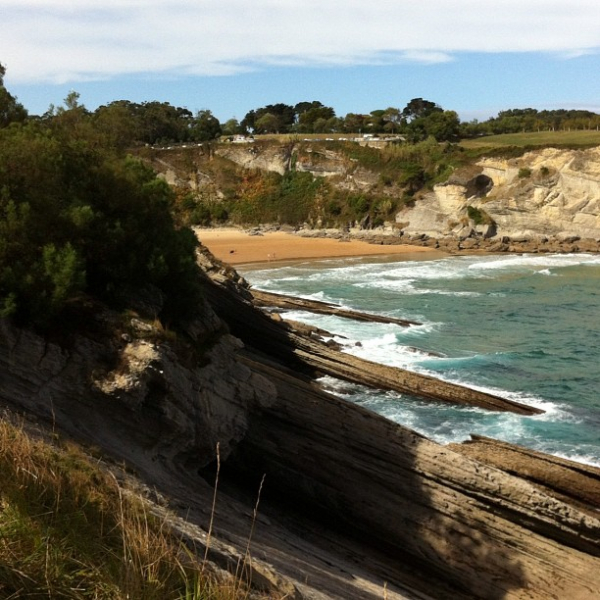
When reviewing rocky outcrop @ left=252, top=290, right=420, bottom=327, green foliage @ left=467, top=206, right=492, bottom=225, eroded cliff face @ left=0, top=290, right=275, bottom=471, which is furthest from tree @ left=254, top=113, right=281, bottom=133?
eroded cliff face @ left=0, top=290, right=275, bottom=471

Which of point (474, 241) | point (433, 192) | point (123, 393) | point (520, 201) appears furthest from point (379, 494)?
point (433, 192)

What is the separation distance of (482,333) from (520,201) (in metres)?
39.2

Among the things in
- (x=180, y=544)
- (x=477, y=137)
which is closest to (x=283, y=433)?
(x=180, y=544)

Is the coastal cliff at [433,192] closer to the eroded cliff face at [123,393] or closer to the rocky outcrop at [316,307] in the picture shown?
the rocky outcrop at [316,307]

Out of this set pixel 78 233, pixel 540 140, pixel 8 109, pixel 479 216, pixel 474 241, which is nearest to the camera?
pixel 78 233

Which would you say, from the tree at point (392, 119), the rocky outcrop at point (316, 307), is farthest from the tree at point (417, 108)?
the rocky outcrop at point (316, 307)

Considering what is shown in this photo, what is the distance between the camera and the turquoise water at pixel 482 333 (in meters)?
19.2

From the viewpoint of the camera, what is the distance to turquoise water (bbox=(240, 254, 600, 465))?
757 inches

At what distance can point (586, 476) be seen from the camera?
14172 mm

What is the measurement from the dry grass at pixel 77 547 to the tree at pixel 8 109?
50.2ft

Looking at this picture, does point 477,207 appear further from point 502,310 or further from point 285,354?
point 285,354

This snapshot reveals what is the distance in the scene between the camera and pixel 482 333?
30.7 metres

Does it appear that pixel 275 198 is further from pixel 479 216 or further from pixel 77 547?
pixel 77 547

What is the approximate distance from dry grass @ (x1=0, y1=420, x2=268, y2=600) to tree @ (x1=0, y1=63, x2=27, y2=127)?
15308 millimetres
